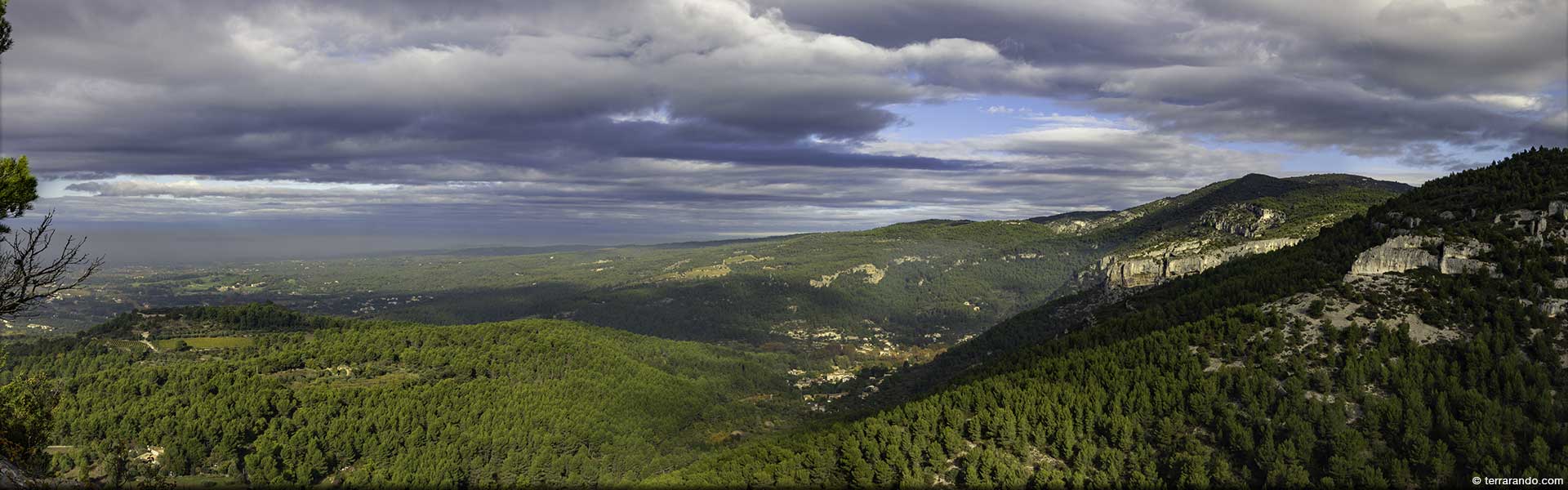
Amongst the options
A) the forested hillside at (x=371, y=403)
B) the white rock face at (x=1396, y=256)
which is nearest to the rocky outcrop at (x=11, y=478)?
the forested hillside at (x=371, y=403)

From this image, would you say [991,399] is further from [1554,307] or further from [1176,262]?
[1176,262]

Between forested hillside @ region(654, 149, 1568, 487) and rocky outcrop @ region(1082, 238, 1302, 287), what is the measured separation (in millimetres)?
47499

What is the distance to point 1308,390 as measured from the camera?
→ 6844 cm

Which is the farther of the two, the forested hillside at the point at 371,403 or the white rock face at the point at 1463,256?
the forested hillside at the point at 371,403

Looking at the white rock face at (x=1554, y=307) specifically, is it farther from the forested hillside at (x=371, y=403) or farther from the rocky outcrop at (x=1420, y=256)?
the forested hillside at (x=371, y=403)

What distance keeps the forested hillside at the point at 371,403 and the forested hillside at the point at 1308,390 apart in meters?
30.2

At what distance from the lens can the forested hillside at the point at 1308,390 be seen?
2320 inches

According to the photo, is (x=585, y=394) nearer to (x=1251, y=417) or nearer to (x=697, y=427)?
(x=697, y=427)

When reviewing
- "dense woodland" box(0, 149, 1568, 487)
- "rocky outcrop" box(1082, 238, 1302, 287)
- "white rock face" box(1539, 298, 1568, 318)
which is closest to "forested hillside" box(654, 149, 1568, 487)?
"white rock face" box(1539, 298, 1568, 318)

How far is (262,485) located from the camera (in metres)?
85.1

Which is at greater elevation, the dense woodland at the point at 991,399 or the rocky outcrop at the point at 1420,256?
the rocky outcrop at the point at 1420,256

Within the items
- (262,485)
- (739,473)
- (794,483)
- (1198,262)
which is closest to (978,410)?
(794,483)

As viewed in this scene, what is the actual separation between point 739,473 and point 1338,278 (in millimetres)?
Answer: 81454

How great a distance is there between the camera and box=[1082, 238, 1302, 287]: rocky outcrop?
146 metres
